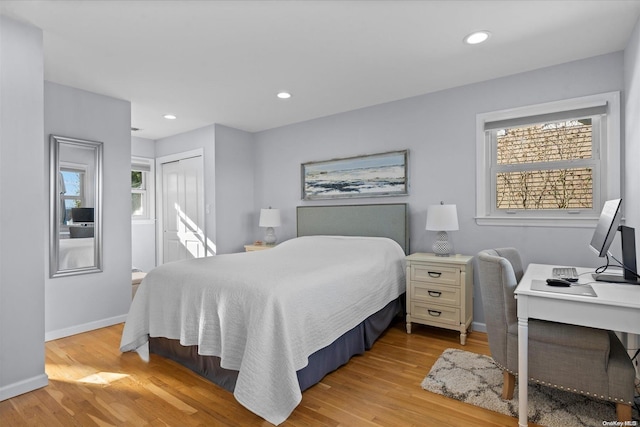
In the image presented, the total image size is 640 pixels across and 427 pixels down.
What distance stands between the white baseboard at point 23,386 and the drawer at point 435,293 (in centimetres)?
291

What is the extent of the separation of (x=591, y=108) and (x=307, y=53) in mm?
2377

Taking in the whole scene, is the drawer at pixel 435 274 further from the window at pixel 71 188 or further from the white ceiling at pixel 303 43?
the window at pixel 71 188

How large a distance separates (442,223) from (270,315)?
1958mm

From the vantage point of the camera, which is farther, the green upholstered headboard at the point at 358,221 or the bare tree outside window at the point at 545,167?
the green upholstered headboard at the point at 358,221

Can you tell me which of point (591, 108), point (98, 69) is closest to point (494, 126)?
point (591, 108)

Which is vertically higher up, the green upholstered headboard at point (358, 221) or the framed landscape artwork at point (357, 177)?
the framed landscape artwork at point (357, 177)

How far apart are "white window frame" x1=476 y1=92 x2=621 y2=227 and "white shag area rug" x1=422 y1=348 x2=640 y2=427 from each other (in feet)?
4.35

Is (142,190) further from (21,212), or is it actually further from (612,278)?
(612,278)

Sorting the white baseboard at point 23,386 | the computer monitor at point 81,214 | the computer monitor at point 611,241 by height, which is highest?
the computer monitor at point 81,214

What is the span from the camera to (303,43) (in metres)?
2.50

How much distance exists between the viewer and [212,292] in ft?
7.16

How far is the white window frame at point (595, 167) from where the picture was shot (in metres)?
2.65

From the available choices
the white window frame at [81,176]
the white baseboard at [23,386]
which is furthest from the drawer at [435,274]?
the white window frame at [81,176]

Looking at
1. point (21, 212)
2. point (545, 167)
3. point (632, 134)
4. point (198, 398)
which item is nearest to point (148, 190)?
point (21, 212)
